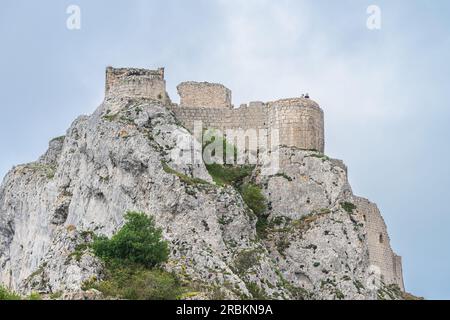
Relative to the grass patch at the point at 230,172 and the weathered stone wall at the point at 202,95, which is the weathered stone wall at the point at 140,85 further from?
the grass patch at the point at 230,172

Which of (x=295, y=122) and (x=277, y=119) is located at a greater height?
(x=277, y=119)

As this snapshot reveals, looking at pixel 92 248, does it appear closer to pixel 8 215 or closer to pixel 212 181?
pixel 212 181

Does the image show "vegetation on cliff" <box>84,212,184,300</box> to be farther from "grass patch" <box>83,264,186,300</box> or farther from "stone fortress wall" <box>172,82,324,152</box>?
"stone fortress wall" <box>172,82,324,152</box>

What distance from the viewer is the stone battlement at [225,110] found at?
61.8 metres

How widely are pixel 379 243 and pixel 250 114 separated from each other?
10913mm

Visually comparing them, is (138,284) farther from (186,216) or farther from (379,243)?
(379,243)

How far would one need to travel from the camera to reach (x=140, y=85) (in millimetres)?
62969

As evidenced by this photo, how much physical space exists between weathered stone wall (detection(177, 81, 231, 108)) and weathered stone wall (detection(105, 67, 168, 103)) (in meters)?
1.54

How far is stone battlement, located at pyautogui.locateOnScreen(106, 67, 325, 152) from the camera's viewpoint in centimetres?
6181

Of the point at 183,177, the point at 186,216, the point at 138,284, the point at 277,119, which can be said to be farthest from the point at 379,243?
the point at 138,284

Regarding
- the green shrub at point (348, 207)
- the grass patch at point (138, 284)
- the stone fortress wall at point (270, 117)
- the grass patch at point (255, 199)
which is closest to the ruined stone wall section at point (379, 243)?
the green shrub at point (348, 207)
